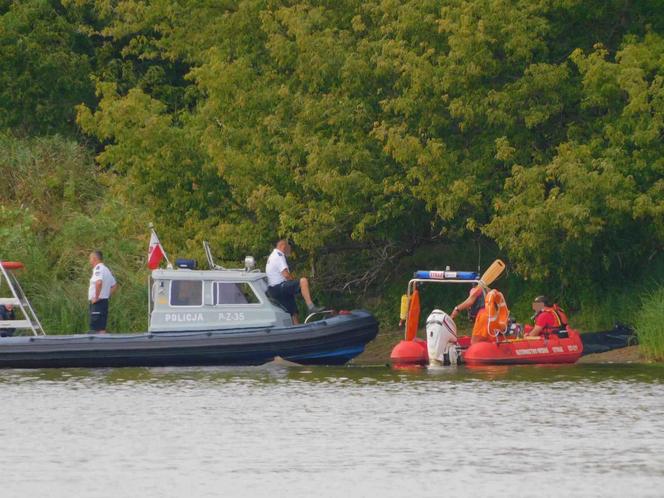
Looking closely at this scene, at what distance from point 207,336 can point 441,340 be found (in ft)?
11.0

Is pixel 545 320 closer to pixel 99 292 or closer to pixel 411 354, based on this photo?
pixel 411 354

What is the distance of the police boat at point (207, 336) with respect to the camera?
87.1 feet

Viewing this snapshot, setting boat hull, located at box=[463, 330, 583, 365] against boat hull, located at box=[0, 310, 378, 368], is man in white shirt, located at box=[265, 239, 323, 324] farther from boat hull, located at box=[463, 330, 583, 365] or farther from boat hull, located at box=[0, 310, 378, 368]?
boat hull, located at box=[463, 330, 583, 365]

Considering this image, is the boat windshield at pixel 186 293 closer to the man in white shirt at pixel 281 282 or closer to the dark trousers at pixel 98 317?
the man in white shirt at pixel 281 282

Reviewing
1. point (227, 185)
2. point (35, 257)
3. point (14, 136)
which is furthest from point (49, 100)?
point (227, 185)

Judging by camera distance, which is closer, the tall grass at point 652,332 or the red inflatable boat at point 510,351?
the red inflatable boat at point 510,351

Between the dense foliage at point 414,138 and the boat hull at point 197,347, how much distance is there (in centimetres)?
323

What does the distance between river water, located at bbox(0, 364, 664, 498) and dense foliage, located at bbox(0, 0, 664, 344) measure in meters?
3.35

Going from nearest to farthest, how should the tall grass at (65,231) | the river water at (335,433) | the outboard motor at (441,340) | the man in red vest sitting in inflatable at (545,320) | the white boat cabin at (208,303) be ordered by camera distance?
the river water at (335,433) → the outboard motor at (441,340) → the man in red vest sitting in inflatable at (545,320) → the white boat cabin at (208,303) → the tall grass at (65,231)

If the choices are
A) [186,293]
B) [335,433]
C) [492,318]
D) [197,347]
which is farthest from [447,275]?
[335,433]

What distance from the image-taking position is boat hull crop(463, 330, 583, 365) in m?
26.2

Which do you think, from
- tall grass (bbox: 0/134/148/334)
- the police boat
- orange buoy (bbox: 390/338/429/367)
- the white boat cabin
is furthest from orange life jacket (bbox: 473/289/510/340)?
tall grass (bbox: 0/134/148/334)

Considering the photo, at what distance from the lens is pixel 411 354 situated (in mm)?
26875

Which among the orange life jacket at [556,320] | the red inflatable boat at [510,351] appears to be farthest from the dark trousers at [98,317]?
the orange life jacket at [556,320]
